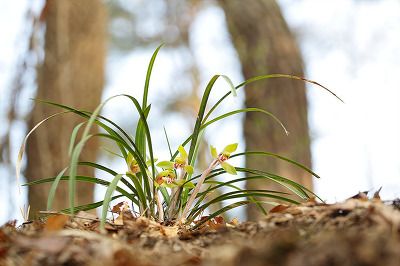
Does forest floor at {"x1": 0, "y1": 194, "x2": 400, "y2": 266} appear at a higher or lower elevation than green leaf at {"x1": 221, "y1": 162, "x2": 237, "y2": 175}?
lower

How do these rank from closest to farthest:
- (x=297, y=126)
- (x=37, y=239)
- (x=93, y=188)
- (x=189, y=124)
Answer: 1. (x=37, y=239)
2. (x=93, y=188)
3. (x=297, y=126)
4. (x=189, y=124)

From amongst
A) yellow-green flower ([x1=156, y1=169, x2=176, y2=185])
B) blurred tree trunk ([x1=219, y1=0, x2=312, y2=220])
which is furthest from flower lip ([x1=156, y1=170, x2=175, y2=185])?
blurred tree trunk ([x1=219, y1=0, x2=312, y2=220])

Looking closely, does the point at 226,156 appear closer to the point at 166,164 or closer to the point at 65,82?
the point at 166,164

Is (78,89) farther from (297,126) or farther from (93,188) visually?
(297,126)

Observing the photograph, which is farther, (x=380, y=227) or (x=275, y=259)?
(x=380, y=227)

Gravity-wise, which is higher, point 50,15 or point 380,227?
point 50,15

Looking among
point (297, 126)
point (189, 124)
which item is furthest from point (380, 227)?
point (189, 124)

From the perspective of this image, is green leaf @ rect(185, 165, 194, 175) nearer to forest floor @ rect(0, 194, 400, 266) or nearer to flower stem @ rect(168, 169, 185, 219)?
flower stem @ rect(168, 169, 185, 219)
